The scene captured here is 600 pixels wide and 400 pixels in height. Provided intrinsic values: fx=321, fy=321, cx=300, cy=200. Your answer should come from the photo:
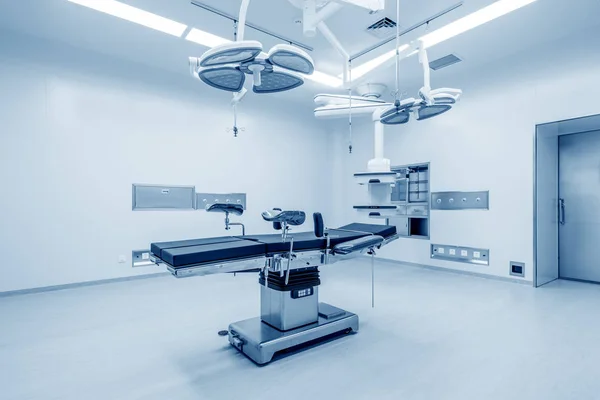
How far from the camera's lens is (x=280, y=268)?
6.60 feet

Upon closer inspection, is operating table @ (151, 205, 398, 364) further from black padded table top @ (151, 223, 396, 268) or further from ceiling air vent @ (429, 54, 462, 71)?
ceiling air vent @ (429, 54, 462, 71)

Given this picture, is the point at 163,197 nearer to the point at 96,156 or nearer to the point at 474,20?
the point at 96,156

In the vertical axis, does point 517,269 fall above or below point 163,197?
below

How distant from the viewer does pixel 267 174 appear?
17.6ft

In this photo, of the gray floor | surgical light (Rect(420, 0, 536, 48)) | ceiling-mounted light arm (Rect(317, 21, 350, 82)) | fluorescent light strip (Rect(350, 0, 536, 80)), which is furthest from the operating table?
surgical light (Rect(420, 0, 536, 48))

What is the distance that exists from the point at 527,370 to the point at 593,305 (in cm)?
192

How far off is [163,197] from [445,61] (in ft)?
13.5

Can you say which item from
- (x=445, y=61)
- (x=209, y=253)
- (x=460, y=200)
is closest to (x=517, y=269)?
(x=460, y=200)

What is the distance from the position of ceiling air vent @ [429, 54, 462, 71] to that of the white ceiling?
0.33 ft

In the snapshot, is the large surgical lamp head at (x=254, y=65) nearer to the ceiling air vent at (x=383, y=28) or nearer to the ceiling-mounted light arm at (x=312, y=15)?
the ceiling-mounted light arm at (x=312, y=15)

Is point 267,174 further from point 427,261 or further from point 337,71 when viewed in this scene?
point 427,261

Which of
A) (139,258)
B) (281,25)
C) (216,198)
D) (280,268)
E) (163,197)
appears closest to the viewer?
(280,268)

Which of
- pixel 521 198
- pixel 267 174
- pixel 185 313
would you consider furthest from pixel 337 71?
pixel 185 313

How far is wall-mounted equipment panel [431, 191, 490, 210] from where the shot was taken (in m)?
4.20
